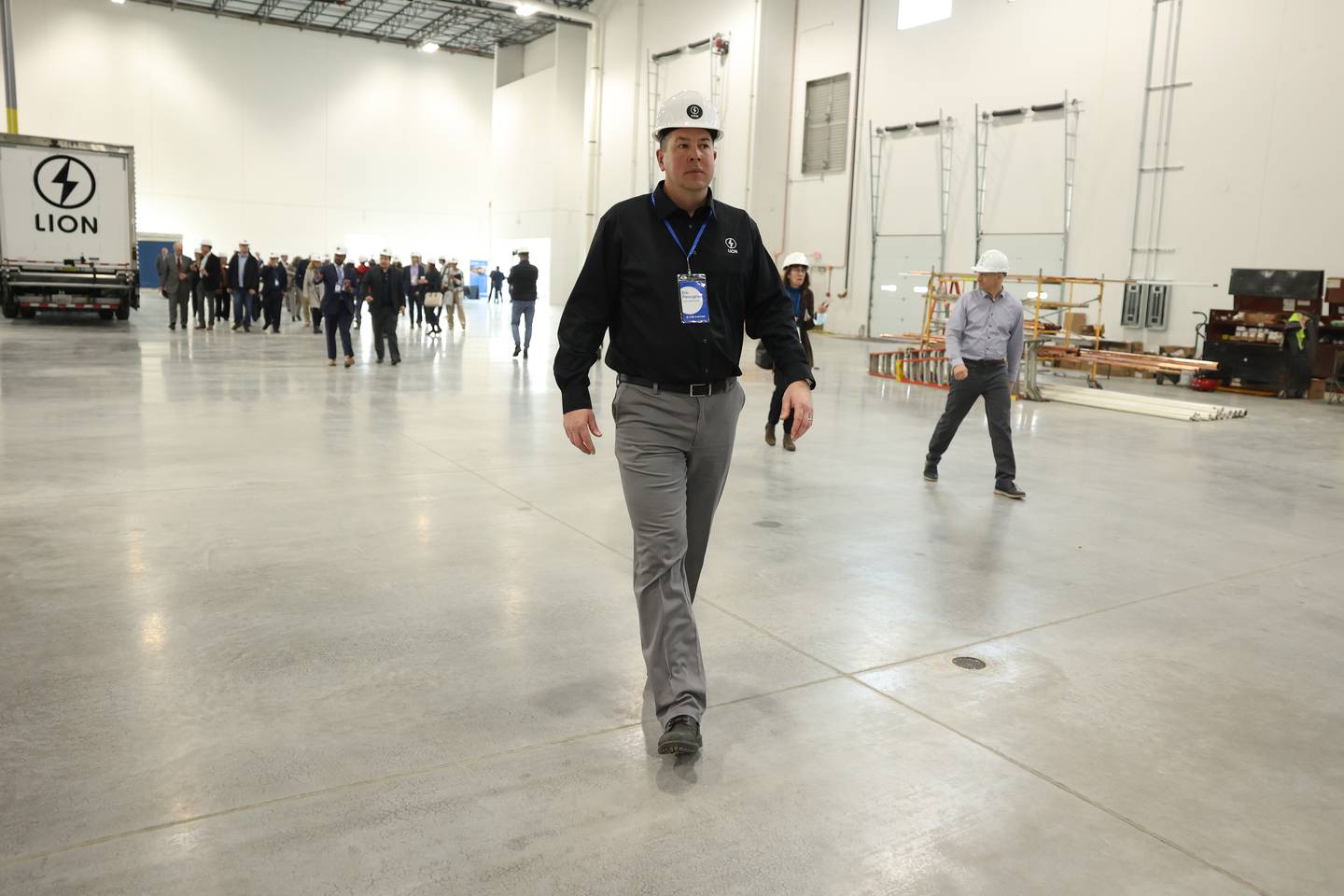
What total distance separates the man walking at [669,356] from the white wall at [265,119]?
41115mm

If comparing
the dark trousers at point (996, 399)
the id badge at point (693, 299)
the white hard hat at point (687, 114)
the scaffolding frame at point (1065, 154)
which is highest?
the scaffolding frame at point (1065, 154)

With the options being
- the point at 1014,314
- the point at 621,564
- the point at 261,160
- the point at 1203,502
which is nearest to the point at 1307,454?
the point at 1203,502

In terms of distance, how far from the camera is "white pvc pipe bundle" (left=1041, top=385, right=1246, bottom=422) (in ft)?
41.9

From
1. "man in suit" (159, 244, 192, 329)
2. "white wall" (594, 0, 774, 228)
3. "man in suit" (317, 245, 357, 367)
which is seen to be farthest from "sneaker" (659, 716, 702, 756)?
"white wall" (594, 0, 774, 228)

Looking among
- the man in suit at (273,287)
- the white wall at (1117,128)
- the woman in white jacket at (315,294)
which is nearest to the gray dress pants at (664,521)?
the white wall at (1117,128)

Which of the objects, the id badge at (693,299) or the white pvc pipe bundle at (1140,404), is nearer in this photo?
the id badge at (693,299)

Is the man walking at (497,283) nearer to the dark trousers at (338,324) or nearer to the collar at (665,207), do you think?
the dark trousers at (338,324)

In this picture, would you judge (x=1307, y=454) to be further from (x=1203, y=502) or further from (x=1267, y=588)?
(x=1267, y=588)

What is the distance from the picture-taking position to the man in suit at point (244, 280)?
67.3ft

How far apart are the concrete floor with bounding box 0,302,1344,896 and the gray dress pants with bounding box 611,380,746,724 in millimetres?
245

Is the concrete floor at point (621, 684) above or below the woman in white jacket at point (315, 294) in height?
below

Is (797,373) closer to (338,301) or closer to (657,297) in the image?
(657,297)

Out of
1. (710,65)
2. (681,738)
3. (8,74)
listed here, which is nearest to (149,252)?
(8,74)

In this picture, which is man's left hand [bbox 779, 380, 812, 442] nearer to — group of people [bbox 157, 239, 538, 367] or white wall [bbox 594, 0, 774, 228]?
group of people [bbox 157, 239, 538, 367]
